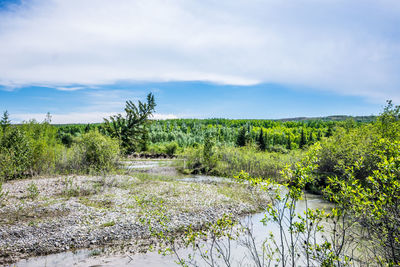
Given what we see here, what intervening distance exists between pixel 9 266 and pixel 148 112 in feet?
97.4

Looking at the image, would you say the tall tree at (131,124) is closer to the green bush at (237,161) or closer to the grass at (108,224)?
the green bush at (237,161)

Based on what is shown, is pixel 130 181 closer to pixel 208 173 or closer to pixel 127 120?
pixel 208 173

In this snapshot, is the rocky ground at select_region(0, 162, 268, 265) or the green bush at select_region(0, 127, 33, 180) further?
the green bush at select_region(0, 127, 33, 180)

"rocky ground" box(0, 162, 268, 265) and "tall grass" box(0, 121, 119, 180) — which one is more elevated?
"tall grass" box(0, 121, 119, 180)

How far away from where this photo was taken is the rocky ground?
31.4ft

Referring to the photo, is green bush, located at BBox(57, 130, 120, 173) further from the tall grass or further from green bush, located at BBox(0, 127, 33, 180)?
green bush, located at BBox(0, 127, 33, 180)

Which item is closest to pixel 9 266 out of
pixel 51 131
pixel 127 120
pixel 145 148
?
pixel 51 131

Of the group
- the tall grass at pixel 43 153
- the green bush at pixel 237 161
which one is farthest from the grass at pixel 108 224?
the green bush at pixel 237 161

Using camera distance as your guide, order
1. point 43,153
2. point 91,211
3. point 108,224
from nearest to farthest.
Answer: point 108,224, point 91,211, point 43,153

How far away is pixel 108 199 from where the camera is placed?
49.6 ft

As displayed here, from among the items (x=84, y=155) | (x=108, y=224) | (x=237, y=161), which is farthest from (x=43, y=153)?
(x=237, y=161)

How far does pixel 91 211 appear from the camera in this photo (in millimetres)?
12531

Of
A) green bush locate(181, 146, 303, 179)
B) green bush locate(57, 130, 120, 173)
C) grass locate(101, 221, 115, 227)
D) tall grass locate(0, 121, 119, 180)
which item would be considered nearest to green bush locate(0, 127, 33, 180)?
tall grass locate(0, 121, 119, 180)

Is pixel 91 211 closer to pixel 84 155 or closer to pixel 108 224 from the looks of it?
pixel 108 224
